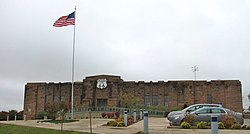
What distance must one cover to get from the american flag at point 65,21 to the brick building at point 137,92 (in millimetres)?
17306

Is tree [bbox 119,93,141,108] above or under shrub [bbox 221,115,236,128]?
above

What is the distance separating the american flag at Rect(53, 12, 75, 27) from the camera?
3212 cm

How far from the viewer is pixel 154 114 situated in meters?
42.1

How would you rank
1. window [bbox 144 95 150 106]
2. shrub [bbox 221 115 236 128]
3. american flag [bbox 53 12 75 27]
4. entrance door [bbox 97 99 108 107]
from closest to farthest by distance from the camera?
shrub [bbox 221 115 236 128] < american flag [bbox 53 12 75 27] < window [bbox 144 95 150 106] < entrance door [bbox 97 99 108 107]

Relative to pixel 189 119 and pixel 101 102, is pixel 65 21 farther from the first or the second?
pixel 101 102

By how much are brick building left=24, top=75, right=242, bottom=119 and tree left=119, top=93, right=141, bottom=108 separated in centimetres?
190

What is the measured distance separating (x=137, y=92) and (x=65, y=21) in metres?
21.3

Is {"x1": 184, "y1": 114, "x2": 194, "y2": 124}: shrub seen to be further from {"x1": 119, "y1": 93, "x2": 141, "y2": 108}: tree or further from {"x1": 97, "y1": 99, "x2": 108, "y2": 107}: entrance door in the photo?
Answer: {"x1": 97, "y1": 99, "x2": 108, "y2": 107}: entrance door

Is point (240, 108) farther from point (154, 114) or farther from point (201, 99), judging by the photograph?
point (154, 114)

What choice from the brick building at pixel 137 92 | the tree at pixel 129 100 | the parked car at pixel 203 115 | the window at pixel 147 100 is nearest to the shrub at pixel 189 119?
the parked car at pixel 203 115

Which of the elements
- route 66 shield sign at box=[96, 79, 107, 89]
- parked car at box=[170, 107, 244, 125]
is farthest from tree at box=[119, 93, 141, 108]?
parked car at box=[170, 107, 244, 125]

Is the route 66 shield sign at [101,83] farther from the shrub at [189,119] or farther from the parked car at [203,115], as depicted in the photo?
the shrub at [189,119]

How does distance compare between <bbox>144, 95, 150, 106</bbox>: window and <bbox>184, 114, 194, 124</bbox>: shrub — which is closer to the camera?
<bbox>184, 114, 194, 124</bbox>: shrub

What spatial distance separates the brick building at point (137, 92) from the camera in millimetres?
48156
